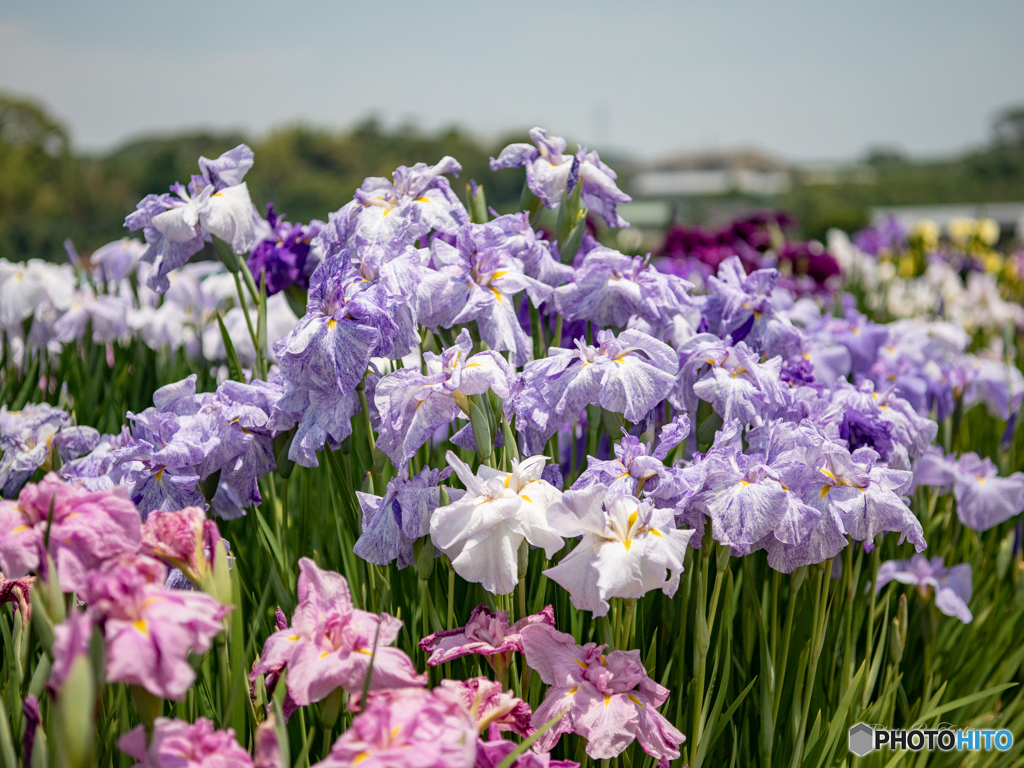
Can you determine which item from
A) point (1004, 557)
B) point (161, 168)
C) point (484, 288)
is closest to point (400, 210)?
point (484, 288)

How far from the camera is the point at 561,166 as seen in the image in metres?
2.08

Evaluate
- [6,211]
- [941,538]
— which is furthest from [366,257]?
[6,211]

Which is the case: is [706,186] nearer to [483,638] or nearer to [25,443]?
[25,443]

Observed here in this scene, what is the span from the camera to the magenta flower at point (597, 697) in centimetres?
129

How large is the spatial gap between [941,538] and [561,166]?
204 cm

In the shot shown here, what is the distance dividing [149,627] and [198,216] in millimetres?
1217

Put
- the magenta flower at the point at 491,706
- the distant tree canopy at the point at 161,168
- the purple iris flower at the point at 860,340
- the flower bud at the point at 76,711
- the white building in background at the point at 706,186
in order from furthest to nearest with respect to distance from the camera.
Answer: the white building in background at the point at 706,186, the distant tree canopy at the point at 161,168, the purple iris flower at the point at 860,340, the magenta flower at the point at 491,706, the flower bud at the point at 76,711

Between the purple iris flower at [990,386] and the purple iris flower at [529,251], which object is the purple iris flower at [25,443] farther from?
the purple iris flower at [990,386]

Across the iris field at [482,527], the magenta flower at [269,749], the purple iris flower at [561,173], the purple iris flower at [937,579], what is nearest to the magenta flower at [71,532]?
the iris field at [482,527]

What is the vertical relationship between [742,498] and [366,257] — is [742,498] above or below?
below

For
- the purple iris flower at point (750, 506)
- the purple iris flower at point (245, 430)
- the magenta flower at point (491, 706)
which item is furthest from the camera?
the purple iris flower at point (245, 430)

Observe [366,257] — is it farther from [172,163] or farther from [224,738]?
[172,163]

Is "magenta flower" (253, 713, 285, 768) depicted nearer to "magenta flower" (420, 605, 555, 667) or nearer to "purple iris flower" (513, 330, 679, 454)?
"magenta flower" (420, 605, 555, 667)

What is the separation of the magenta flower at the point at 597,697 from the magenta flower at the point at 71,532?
0.68 metres
